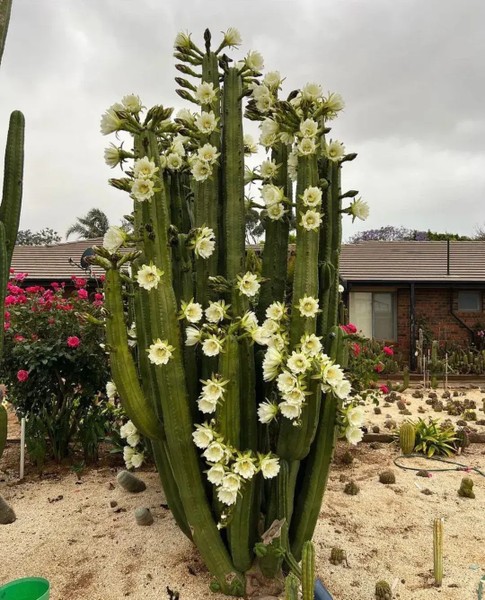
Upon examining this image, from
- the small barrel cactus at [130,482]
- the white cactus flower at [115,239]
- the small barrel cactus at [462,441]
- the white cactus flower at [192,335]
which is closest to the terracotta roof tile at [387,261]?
the small barrel cactus at [462,441]

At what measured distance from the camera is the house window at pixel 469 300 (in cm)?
1370

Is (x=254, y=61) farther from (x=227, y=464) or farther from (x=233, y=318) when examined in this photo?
(x=227, y=464)

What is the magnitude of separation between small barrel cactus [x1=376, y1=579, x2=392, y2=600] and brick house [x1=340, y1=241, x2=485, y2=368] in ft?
35.4

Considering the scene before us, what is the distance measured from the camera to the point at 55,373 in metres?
5.09

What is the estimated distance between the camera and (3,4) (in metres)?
2.46

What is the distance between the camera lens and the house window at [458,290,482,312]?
13.7 meters

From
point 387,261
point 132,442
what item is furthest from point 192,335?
point 387,261

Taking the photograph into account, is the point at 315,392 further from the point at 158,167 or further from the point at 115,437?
the point at 115,437

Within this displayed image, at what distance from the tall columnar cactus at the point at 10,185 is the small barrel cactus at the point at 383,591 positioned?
2443mm

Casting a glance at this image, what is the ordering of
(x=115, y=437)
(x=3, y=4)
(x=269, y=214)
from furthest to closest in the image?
(x=115, y=437), (x=269, y=214), (x=3, y=4)

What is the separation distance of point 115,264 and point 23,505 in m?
2.78

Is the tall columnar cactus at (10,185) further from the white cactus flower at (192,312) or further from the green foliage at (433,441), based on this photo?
the green foliage at (433,441)

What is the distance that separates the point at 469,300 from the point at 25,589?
13687 millimetres

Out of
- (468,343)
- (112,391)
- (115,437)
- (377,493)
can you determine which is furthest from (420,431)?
(468,343)
